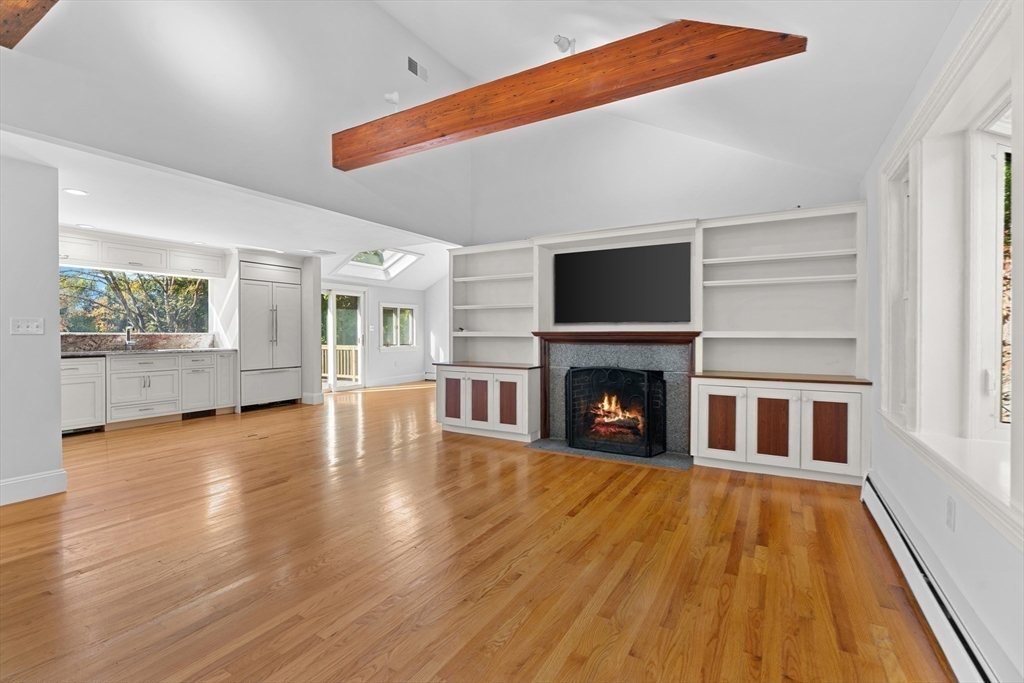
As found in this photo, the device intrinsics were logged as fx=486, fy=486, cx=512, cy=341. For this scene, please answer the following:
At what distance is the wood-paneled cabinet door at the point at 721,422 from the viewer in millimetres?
3969

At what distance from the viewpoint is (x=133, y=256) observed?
6.21 metres

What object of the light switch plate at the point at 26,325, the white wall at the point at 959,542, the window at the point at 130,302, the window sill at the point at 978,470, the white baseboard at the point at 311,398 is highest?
the window at the point at 130,302

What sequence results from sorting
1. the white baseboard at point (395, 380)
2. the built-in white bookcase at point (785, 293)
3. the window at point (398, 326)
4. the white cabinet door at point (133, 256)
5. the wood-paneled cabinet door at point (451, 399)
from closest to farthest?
the built-in white bookcase at point (785, 293) < the wood-paneled cabinet door at point (451, 399) < the white cabinet door at point (133, 256) < the white baseboard at point (395, 380) < the window at point (398, 326)

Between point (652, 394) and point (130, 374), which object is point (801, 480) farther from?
point (130, 374)

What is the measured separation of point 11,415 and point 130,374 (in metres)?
2.79

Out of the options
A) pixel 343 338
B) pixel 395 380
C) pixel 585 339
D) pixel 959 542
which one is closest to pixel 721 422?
pixel 585 339

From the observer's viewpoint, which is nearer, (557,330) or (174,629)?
(174,629)

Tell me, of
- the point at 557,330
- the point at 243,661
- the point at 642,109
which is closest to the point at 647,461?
the point at 557,330

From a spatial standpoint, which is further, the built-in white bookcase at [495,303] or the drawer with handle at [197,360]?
the drawer with handle at [197,360]

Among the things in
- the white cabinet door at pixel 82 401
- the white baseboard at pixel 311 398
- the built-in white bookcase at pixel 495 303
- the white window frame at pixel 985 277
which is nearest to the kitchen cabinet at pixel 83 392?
the white cabinet door at pixel 82 401

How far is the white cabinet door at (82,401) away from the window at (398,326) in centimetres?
529

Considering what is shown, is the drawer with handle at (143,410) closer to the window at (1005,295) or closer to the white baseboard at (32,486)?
the white baseboard at (32,486)

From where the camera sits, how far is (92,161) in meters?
3.33

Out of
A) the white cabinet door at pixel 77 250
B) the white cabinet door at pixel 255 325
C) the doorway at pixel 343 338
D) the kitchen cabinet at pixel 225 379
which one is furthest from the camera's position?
the doorway at pixel 343 338
